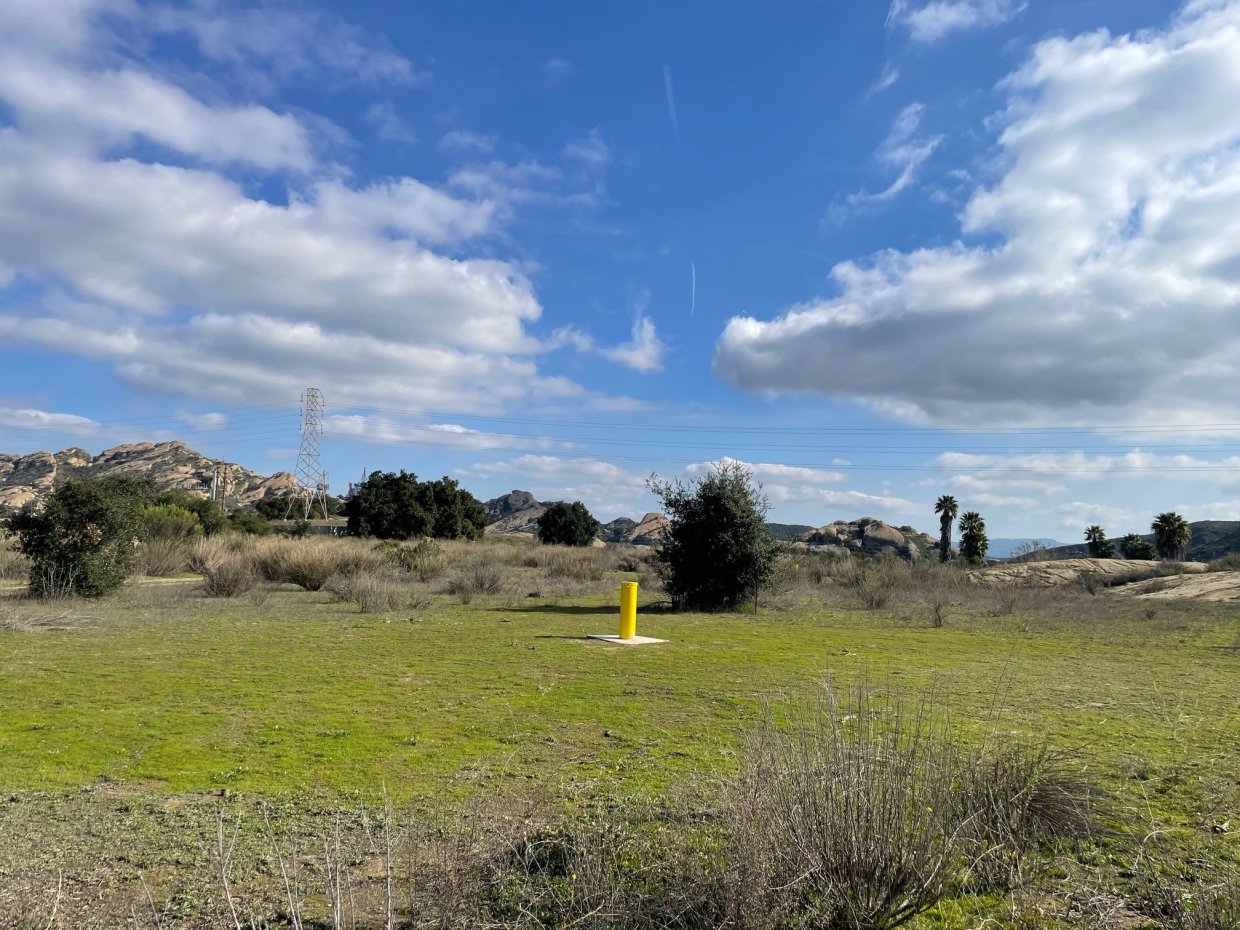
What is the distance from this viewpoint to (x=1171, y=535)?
203 ft

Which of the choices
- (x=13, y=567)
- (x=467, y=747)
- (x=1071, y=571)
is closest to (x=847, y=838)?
(x=467, y=747)

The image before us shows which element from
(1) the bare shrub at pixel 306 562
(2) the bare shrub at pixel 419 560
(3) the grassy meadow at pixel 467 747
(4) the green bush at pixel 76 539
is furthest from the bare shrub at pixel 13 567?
(2) the bare shrub at pixel 419 560

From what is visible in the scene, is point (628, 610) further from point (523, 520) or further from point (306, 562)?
point (523, 520)

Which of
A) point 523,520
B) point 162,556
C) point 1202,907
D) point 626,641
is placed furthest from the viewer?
point 523,520

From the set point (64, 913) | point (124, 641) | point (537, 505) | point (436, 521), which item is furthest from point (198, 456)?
point (64, 913)

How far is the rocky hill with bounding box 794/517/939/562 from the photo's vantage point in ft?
252

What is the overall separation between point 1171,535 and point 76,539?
7014cm

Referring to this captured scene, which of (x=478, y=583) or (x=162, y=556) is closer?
(x=478, y=583)

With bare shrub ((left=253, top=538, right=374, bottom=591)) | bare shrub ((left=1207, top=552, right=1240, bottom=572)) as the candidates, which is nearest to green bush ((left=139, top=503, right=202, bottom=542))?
bare shrub ((left=253, top=538, right=374, bottom=591))

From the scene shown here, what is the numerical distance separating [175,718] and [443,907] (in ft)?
16.1

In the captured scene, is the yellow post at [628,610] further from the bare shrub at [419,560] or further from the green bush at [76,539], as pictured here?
the bare shrub at [419,560]

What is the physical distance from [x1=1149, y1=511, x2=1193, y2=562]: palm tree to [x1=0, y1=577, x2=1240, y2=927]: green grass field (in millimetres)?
55936

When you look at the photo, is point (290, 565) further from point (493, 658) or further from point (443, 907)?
point (443, 907)

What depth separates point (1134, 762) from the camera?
5363mm
